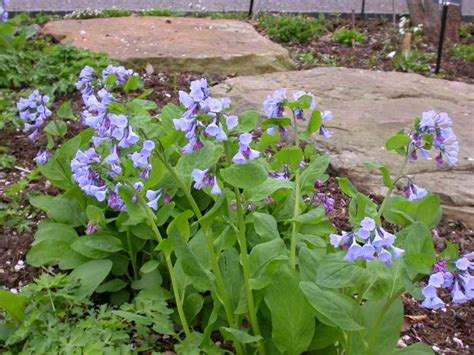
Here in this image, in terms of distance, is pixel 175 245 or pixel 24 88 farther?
pixel 24 88

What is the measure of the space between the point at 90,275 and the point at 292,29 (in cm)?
453

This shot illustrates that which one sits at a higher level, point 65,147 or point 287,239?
point 65,147

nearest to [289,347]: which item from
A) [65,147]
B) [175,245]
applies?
[175,245]

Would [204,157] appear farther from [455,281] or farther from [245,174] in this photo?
[455,281]

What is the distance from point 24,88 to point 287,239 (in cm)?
264

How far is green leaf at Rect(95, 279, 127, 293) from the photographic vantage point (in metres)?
2.65

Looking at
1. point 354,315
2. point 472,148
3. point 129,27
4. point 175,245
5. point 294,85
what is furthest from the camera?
point 129,27

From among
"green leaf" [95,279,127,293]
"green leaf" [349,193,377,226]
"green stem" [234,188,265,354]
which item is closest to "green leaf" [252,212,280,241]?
"green stem" [234,188,265,354]

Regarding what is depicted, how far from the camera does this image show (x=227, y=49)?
553 cm

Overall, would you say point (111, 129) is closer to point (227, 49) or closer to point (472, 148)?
point (472, 148)

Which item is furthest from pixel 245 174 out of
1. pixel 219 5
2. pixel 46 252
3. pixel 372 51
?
pixel 219 5

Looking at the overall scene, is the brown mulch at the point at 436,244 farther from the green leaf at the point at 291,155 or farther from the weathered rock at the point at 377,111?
the green leaf at the point at 291,155

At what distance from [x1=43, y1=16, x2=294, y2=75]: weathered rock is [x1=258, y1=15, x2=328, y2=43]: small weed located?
1.40 ft

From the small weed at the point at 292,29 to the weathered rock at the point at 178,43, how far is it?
1.40ft
